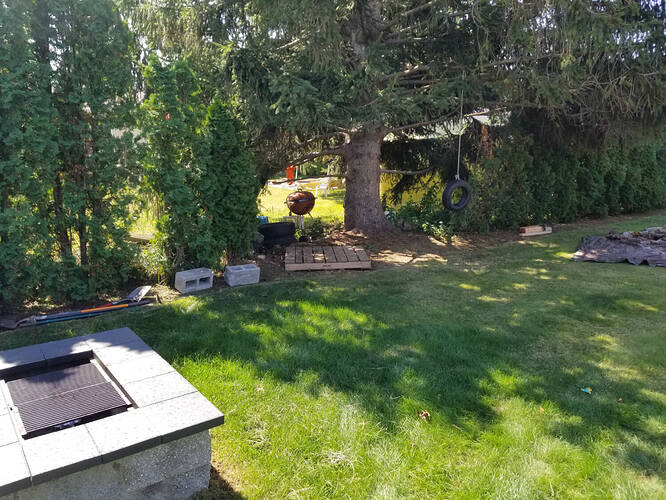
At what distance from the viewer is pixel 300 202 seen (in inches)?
367

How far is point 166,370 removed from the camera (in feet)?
9.48

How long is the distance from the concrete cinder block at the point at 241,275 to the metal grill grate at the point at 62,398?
10.1 feet

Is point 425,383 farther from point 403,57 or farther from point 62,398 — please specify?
point 403,57

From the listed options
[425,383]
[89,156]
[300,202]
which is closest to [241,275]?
[89,156]

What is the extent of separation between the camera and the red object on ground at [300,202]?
30.5ft

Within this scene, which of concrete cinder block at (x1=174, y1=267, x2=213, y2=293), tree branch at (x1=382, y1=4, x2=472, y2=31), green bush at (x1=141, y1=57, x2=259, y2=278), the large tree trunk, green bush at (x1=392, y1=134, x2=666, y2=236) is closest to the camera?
green bush at (x1=141, y1=57, x2=259, y2=278)

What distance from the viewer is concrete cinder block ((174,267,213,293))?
5.73 meters

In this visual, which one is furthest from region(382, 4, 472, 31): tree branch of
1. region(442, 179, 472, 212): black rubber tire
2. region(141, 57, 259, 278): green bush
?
region(141, 57, 259, 278): green bush

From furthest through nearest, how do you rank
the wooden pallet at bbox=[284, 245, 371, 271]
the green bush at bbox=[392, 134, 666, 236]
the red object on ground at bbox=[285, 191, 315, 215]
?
the green bush at bbox=[392, 134, 666, 236] < the red object on ground at bbox=[285, 191, 315, 215] < the wooden pallet at bbox=[284, 245, 371, 271]

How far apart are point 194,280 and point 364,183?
4333 mm

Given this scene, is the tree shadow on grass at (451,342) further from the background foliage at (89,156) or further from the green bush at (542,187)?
the green bush at (542,187)

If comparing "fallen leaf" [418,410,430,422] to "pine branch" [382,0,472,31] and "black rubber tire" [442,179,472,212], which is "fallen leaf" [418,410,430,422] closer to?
"black rubber tire" [442,179,472,212]

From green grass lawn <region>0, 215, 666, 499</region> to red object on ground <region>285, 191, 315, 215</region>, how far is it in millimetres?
3443

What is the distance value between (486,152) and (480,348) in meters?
6.32
